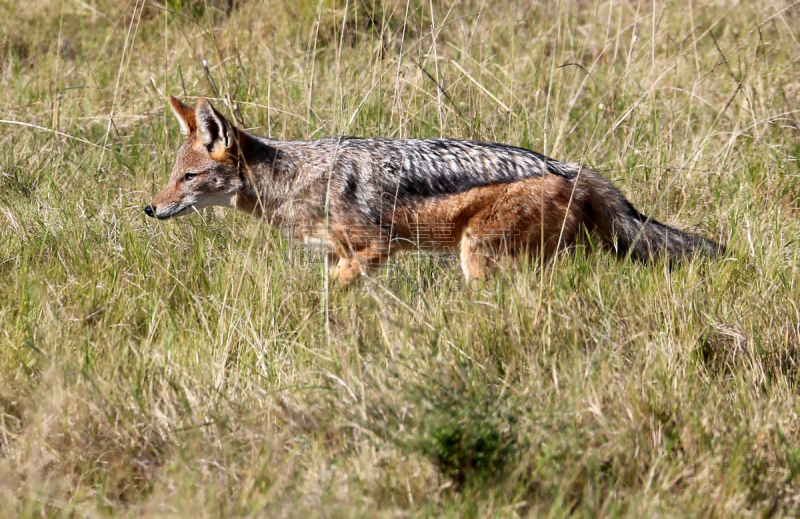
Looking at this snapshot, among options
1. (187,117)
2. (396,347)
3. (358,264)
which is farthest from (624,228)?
(187,117)

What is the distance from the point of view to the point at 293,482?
10.5 ft

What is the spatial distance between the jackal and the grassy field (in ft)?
0.62

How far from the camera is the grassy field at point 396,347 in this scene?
323 cm

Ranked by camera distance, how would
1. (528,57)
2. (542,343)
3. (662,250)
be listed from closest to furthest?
(542,343) < (662,250) < (528,57)

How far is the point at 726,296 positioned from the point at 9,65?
6200mm

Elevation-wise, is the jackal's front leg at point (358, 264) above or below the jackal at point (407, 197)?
below

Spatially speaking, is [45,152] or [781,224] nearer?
[781,224]

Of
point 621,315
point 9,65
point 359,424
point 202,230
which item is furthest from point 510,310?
point 9,65

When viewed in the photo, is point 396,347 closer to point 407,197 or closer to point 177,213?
point 407,197

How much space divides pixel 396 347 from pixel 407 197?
177 centimetres

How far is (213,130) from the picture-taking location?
18.4ft

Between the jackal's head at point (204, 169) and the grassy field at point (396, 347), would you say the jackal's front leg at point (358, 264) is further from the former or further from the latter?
the jackal's head at point (204, 169)

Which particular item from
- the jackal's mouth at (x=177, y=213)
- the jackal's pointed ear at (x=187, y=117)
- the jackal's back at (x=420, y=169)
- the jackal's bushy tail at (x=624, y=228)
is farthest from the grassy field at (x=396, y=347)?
the jackal's pointed ear at (x=187, y=117)

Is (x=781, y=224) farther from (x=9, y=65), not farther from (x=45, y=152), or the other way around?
(x=9, y=65)
